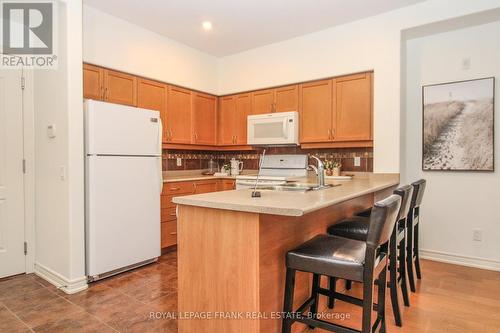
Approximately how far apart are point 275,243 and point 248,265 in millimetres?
207

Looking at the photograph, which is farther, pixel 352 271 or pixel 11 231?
pixel 11 231

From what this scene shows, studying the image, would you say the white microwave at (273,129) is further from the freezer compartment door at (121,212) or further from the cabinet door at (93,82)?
the cabinet door at (93,82)

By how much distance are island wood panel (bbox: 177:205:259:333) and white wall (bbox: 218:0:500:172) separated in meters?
2.41

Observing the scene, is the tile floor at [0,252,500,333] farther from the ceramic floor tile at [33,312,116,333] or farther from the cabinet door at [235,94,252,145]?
the cabinet door at [235,94,252,145]

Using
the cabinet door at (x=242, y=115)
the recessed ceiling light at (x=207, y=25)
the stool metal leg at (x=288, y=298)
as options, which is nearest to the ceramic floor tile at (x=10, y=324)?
the stool metal leg at (x=288, y=298)

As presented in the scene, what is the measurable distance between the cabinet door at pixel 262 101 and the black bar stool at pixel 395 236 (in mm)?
2197

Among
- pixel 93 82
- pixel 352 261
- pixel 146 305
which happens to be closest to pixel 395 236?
pixel 352 261

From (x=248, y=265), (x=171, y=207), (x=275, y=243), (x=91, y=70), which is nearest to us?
(x=248, y=265)

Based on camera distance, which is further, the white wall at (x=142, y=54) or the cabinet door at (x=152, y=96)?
the cabinet door at (x=152, y=96)

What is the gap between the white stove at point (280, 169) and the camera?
4133 millimetres

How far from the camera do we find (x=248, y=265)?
1587mm

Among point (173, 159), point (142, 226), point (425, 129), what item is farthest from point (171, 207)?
point (425, 129)

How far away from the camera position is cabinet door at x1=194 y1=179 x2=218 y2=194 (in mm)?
4108

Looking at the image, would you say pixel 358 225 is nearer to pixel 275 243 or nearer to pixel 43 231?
pixel 275 243
